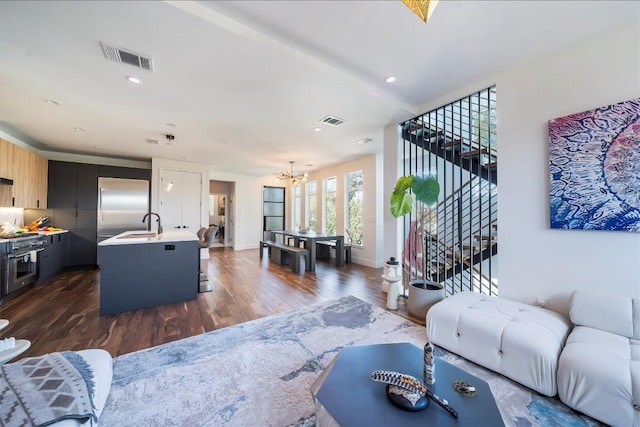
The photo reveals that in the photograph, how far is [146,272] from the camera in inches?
126

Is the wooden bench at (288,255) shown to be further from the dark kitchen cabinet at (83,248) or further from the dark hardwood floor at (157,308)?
the dark kitchen cabinet at (83,248)

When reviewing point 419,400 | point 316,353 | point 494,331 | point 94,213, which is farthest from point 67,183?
point 494,331

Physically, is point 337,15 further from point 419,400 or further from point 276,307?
point 276,307

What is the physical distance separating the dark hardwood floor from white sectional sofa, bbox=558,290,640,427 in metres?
1.44

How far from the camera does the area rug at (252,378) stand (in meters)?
1.50

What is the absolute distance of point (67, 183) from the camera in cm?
522

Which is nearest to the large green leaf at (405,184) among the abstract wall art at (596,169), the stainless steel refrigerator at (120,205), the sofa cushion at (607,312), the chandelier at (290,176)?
the abstract wall art at (596,169)

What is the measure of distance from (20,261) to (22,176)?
67.6 inches

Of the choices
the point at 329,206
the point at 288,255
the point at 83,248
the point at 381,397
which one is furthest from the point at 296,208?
the point at 381,397

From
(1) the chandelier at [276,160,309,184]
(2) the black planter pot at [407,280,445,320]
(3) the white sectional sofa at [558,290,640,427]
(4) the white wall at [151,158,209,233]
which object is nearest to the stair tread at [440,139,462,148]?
(2) the black planter pot at [407,280,445,320]

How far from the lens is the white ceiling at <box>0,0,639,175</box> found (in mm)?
1868

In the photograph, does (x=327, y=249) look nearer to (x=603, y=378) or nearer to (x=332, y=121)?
(x=332, y=121)

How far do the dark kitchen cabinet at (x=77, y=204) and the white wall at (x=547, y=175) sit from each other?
25.3ft

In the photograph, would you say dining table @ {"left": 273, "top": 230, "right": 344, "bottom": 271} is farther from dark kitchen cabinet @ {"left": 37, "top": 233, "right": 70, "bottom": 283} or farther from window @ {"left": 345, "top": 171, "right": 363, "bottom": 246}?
dark kitchen cabinet @ {"left": 37, "top": 233, "right": 70, "bottom": 283}
